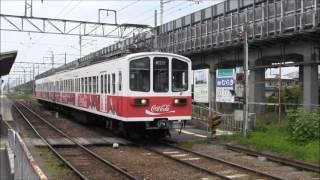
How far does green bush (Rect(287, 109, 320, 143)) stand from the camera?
16734 mm

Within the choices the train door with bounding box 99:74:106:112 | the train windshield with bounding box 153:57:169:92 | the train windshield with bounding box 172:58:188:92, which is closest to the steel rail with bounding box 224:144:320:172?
the train windshield with bounding box 172:58:188:92

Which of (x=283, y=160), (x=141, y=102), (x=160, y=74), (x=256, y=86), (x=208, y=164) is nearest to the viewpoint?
(x=208, y=164)

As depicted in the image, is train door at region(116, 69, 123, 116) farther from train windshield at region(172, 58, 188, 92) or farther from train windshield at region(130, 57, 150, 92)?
train windshield at region(172, 58, 188, 92)

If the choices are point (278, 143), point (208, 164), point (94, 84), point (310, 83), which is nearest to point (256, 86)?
point (310, 83)

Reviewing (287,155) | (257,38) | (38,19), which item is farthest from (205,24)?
(287,155)

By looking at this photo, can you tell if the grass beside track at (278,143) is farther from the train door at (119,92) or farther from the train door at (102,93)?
the train door at (102,93)

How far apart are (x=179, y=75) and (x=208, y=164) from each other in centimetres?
481

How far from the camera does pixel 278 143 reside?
1683 cm

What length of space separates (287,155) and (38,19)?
77.2 ft

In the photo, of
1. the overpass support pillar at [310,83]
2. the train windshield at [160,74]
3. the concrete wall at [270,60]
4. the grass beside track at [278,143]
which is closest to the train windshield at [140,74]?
the train windshield at [160,74]

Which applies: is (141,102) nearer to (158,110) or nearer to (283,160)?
(158,110)

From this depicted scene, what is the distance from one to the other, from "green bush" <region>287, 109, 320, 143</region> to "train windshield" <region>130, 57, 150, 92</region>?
4.91m

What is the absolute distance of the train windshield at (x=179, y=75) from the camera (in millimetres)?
17781

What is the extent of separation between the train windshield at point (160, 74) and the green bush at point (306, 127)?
434 cm
